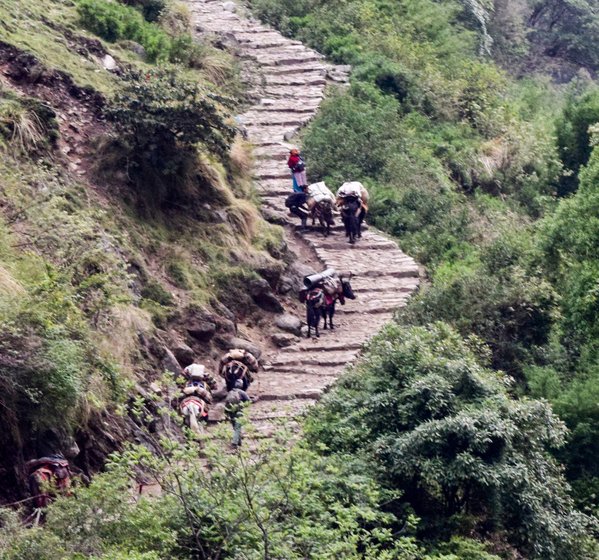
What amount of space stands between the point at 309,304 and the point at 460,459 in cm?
617

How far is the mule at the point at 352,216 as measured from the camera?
2386 cm

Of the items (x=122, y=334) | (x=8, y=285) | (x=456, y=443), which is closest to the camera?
(x=8, y=285)

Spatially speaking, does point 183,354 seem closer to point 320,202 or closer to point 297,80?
point 320,202

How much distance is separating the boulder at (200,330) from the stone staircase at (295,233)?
93 cm

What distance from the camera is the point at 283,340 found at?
20812 mm

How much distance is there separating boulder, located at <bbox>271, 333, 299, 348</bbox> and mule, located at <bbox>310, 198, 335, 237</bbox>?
384 cm

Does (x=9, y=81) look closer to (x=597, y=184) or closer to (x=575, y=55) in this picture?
(x=597, y=184)

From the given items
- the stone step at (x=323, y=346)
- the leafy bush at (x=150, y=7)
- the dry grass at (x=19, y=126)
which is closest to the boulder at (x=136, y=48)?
the leafy bush at (x=150, y=7)

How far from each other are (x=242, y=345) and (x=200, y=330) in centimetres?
66

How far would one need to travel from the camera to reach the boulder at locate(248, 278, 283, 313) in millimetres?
21391

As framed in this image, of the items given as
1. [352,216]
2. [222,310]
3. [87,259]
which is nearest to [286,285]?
[222,310]

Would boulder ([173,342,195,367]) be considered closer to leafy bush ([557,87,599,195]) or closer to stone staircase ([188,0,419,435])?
stone staircase ([188,0,419,435])

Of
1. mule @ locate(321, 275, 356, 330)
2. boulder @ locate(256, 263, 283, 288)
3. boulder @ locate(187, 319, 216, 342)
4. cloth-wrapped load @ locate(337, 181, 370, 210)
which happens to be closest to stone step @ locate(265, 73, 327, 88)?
cloth-wrapped load @ locate(337, 181, 370, 210)

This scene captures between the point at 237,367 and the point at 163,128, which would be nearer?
the point at 237,367
